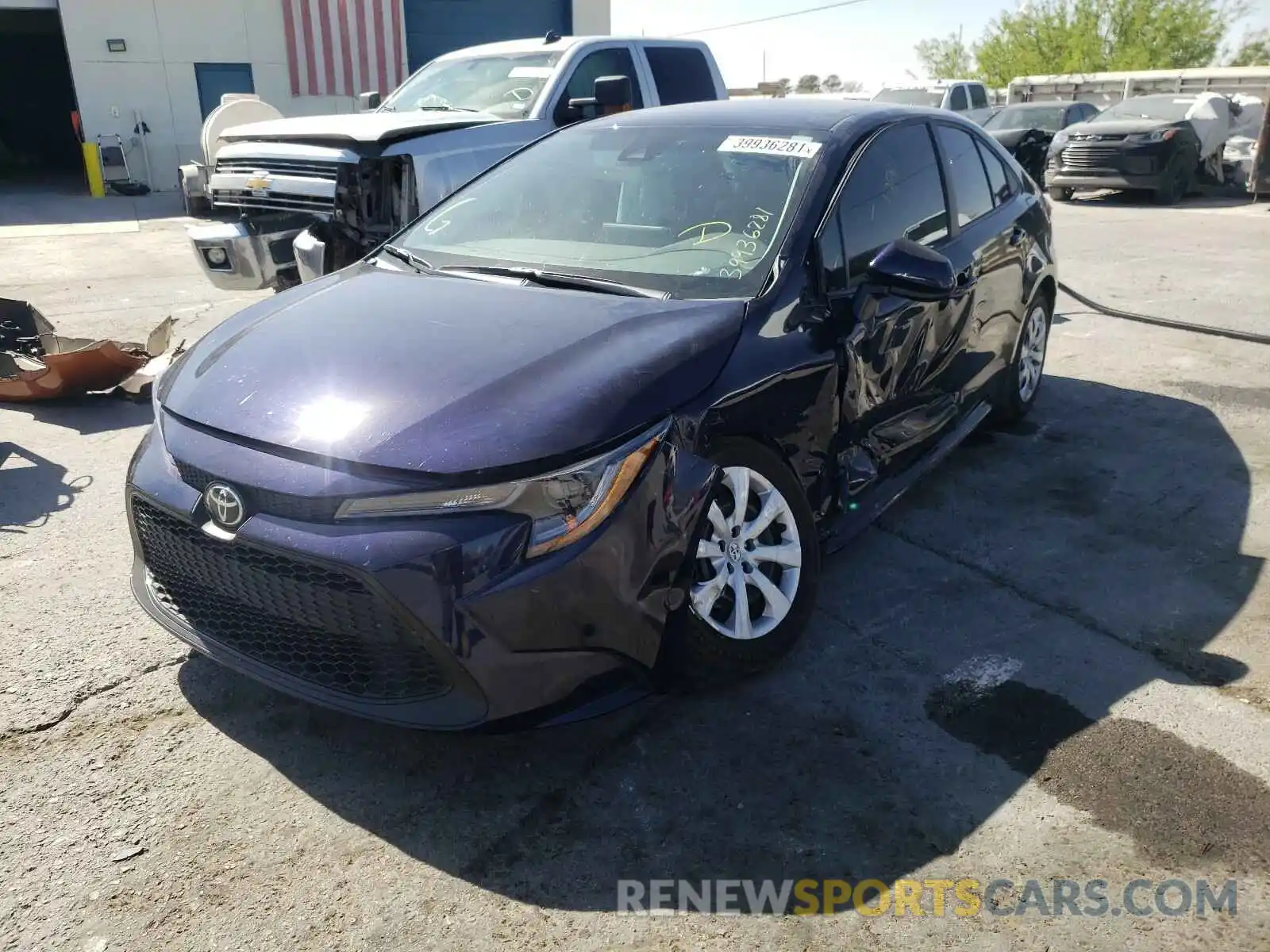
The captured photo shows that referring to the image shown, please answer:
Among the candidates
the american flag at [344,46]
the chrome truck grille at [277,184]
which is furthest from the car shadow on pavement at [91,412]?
the american flag at [344,46]

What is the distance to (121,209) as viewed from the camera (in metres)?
16.5

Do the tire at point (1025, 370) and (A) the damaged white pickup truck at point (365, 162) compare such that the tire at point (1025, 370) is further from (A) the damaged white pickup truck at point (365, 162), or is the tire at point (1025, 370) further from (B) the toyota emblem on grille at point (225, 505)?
(B) the toyota emblem on grille at point (225, 505)

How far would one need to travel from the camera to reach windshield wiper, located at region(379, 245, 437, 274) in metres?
3.55

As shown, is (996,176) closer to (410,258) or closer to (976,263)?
(976,263)

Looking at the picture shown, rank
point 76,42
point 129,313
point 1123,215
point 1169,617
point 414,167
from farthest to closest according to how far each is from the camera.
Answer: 1. point 76,42
2. point 1123,215
3. point 129,313
4. point 414,167
5. point 1169,617

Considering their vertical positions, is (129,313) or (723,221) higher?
(723,221)

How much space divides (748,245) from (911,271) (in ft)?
1.72

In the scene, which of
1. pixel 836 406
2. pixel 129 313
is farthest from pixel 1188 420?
pixel 129 313

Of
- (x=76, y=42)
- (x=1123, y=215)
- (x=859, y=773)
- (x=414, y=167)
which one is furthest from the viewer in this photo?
(x=76, y=42)

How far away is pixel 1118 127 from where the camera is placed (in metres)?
17.1

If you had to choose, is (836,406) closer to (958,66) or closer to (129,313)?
(129,313)

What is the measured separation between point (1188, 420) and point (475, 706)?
473 cm

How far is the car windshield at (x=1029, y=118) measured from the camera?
1919cm

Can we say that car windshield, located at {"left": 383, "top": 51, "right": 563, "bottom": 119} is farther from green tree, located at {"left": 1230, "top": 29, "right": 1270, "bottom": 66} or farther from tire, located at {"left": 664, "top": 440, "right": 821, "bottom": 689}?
green tree, located at {"left": 1230, "top": 29, "right": 1270, "bottom": 66}
